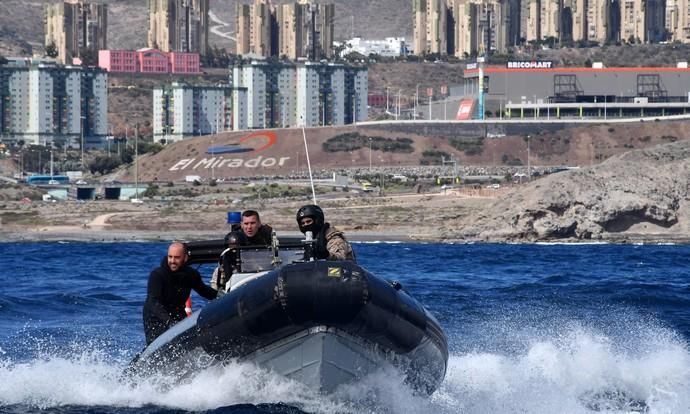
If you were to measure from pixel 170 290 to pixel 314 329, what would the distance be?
2.42 metres

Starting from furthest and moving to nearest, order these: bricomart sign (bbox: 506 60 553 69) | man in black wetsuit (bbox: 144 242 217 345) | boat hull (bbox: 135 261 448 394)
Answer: bricomart sign (bbox: 506 60 553 69) < man in black wetsuit (bbox: 144 242 217 345) < boat hull (bbox: 135 261 448 394)

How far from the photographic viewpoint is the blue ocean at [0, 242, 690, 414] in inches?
700

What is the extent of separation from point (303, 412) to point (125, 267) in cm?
3302

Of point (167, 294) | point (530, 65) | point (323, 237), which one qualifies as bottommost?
point (167, 294)

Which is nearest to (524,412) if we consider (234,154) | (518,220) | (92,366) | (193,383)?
(193,383)

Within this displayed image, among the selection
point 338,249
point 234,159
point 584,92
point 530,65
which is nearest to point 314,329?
point 338,249

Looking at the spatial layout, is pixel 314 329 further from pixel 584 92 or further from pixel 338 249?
pixel 584 92

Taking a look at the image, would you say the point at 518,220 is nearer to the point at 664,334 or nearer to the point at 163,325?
the point at 664,334

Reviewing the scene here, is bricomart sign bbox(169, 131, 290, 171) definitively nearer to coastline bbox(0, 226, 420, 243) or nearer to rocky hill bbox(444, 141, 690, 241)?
coastline bbox(0, 226, 420, 243)

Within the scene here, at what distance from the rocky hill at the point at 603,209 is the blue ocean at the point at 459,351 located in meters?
32.0

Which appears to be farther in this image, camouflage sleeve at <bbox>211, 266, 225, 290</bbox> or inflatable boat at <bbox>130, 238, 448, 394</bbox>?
camouflage sleeve at <bbox>211, 266, 225, 290</bbox>

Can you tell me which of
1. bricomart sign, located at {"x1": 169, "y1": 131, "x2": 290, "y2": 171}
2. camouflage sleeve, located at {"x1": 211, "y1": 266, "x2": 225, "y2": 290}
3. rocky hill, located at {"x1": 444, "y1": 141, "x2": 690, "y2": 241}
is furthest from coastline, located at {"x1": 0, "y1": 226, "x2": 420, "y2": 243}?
camouflage sleeve, located at {"x1": 211, "y1": 266, "x2": 225, "y2": 290}

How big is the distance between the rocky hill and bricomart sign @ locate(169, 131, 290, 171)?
236ft

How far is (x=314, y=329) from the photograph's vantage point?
55.3 ft
